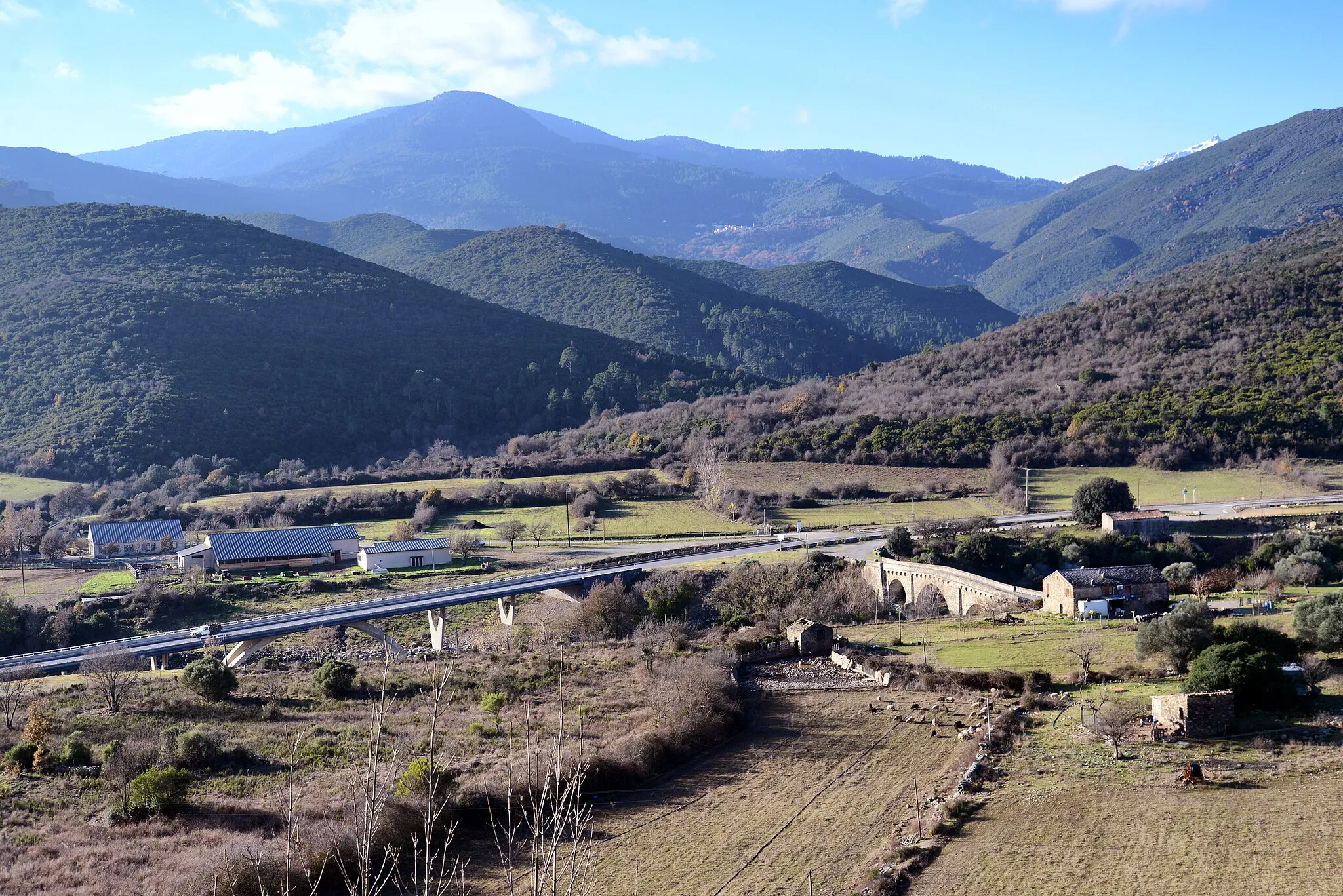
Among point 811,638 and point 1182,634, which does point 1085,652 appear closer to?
point 1182,634

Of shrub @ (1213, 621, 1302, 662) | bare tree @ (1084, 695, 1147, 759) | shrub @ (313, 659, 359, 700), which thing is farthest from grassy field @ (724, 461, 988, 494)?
bare tree @ (1084, 695, 1147, 759)

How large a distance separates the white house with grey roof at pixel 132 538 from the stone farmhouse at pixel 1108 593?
1436 inches

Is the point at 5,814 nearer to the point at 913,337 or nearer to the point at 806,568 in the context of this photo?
the point at 806,568

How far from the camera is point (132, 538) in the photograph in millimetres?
51906

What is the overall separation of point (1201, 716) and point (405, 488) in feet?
157

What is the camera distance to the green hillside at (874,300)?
16125cm

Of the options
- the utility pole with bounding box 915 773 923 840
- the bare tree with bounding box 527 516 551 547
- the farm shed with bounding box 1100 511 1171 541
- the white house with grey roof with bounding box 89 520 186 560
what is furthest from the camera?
the bare tree with bounding box 527 516 551 547

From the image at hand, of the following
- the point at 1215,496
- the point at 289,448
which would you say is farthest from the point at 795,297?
the point at 1215,496

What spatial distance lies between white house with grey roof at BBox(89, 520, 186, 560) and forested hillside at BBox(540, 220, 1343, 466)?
91.5 ft

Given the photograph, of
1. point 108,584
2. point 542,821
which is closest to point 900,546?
point 108,584

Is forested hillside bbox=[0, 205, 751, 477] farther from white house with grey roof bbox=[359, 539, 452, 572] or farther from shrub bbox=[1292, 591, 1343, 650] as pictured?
shrub bbox=[1292, 591, 1343, 650]

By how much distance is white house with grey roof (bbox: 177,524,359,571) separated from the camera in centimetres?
4741

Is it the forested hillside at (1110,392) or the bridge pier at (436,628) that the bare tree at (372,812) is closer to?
the bridge pier at (436,628)

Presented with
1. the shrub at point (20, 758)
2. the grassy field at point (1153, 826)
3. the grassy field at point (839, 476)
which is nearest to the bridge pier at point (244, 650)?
the shrub at point (20, 758)
